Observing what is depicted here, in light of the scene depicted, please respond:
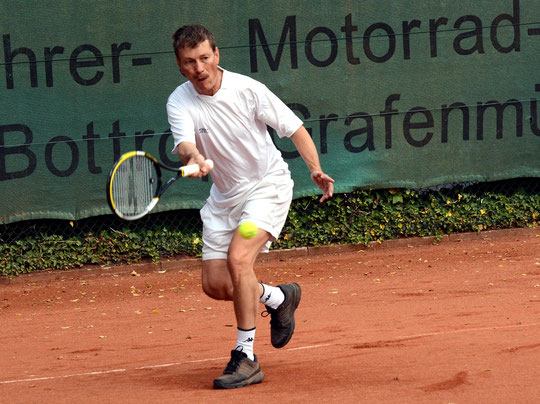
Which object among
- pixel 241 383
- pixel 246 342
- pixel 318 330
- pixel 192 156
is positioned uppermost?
pixel 192 156

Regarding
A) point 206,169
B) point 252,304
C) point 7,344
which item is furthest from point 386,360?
point 7,344

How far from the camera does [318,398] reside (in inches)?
154

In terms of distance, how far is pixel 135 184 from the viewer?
168 inches

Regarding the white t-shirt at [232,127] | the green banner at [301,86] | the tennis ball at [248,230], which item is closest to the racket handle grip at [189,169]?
the white t-shirt at [232,127]

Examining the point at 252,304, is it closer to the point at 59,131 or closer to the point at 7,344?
the point at 7,344

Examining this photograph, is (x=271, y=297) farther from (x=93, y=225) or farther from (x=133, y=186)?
(x=93, y=225)

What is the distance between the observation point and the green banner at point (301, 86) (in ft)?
26.1

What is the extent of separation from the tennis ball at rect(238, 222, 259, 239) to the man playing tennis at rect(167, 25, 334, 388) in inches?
0.8

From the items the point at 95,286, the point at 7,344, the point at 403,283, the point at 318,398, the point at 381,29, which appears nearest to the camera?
the point at 318,398

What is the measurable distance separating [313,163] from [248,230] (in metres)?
0.51

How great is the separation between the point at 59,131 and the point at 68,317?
1.93 meters

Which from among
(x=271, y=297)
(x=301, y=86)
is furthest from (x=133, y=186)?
(x=301, y=86)

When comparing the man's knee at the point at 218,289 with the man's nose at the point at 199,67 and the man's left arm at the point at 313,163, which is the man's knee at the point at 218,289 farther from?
the man's nose at the point at 199,67

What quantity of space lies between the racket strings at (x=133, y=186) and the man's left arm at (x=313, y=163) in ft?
2.65
